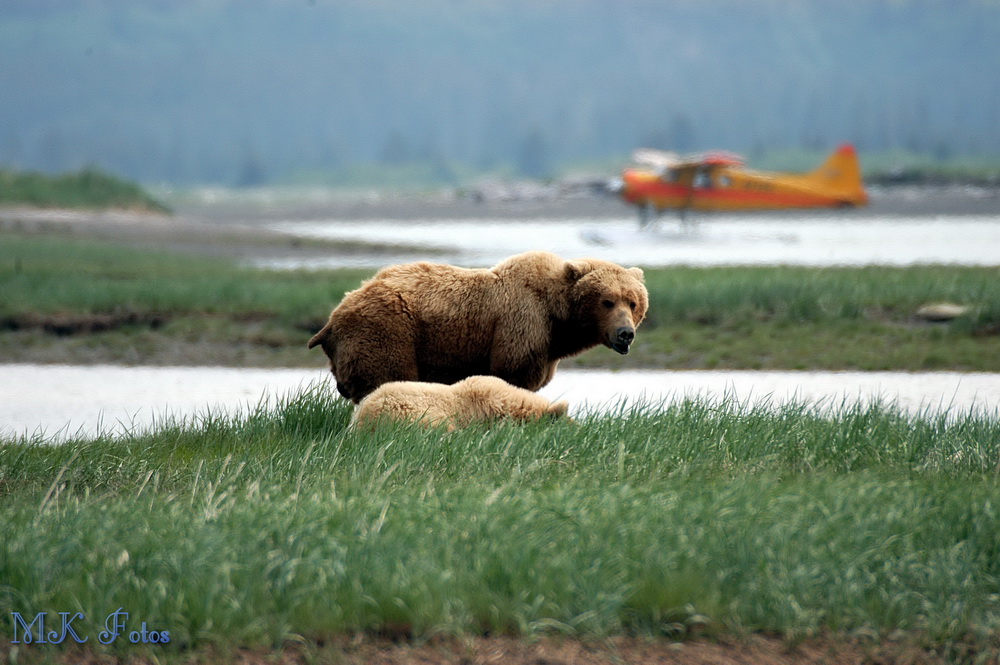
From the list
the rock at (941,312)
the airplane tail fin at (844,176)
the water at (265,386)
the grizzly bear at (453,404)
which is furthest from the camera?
the airplane tail fin at (844,176)

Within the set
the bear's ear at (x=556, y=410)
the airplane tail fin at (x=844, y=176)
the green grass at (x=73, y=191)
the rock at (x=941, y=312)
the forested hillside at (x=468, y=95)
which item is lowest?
the bear's ear at (x=556, y=410)

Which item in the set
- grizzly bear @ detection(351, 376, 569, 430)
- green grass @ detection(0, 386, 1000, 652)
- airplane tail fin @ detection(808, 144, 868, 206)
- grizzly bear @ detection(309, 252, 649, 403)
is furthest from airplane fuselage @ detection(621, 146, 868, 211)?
grizzly bear @ detection(351, 376, 569, 430)

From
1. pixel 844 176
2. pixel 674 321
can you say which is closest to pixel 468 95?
pixel 844 176

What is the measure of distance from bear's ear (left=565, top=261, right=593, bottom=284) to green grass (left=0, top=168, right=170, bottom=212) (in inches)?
1138

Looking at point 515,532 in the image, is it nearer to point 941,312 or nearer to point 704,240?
point 941,312

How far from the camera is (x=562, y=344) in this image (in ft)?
19.7

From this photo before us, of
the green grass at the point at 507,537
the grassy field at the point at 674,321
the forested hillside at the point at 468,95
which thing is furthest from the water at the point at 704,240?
the forested hillside at the point at 468,95

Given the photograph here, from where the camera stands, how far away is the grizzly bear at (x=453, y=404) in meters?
5.40

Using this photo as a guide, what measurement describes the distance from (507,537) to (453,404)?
1.56 metres

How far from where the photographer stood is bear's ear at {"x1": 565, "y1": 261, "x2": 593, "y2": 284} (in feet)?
18.8

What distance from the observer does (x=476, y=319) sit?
5.80 metres

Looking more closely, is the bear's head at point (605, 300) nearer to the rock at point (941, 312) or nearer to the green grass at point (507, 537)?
the green grass at point (507, 537)

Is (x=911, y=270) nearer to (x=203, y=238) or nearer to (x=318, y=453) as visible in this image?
(x=318, y=453)

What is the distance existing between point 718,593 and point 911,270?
521 inches
